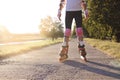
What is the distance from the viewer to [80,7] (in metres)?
10.1

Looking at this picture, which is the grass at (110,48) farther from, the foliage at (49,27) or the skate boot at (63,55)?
the foliage at (49,27)

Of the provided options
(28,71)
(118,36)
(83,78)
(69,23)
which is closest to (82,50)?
(69,23)

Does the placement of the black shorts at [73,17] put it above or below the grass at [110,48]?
above

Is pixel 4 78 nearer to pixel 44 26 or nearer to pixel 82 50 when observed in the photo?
pixel 82 50

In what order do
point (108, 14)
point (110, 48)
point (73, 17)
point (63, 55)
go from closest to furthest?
1. point (63, 55)
2. point (73, 17)
3. point (110, 48)
4. point (108, 14)

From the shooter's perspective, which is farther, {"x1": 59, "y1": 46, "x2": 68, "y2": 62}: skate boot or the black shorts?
the black shorts

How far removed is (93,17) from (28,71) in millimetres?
35115

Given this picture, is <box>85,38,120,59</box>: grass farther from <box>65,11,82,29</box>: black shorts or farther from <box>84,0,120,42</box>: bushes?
<box>84,0,120,42</box>: bushes

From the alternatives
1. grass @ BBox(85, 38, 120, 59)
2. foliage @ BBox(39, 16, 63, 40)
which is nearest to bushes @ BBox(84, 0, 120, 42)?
grass @ BBox(85, 38, 120, 59)

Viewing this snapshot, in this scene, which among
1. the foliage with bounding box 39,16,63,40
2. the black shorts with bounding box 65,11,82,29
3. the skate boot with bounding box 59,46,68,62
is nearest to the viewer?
the skate boot with bounding box 59,46,68,62

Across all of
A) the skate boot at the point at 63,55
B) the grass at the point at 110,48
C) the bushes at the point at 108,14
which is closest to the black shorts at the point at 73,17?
the skate boot at the point at 63,55

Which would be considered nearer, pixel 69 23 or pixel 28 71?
pixel 28 71

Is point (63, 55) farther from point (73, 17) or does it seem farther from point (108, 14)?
point (108, 14)

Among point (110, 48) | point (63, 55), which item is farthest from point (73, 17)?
point (110, 48)
